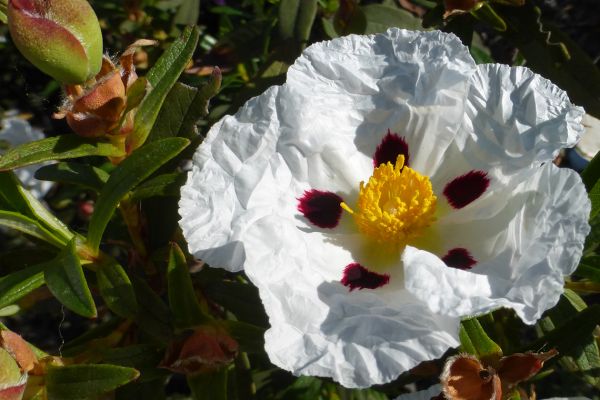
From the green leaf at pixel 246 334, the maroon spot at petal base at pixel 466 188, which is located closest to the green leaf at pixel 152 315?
the green leaf at pixel 246 334

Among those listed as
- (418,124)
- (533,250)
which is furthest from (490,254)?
(418,124)

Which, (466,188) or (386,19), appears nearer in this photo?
(466,188)

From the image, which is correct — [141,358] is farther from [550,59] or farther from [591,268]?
[550,59]

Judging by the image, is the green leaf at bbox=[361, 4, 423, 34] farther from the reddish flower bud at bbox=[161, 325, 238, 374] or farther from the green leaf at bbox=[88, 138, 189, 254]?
the reddish flower bud at bbox=[161, 325, 238, 374]

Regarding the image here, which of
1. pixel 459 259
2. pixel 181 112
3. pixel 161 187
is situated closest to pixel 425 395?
pixel 459 259

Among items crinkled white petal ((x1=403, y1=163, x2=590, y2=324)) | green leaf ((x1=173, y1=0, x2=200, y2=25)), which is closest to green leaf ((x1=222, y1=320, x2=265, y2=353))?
crinkled white petal ((x1=403, y1=163, x2=590, y2=324))
